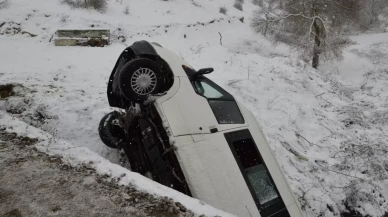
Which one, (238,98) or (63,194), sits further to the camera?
(238,98)

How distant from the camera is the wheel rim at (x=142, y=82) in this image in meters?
3.78

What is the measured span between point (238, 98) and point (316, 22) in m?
8.94

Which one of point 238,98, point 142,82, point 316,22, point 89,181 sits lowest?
point 238,98

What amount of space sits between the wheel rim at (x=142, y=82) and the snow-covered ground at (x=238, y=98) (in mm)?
1043

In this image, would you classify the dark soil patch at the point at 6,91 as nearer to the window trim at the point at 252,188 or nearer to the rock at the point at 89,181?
the rock at the point at 89,181

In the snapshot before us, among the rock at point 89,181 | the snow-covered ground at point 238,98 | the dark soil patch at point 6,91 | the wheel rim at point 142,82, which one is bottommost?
the snow-covered ground at point 238,98

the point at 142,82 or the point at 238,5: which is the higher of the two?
the point at 142,82

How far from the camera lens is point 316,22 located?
44.8 feet

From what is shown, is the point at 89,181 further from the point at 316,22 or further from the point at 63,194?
the point at 316,22

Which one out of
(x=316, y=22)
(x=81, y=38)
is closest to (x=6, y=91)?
(x=81, y=38)

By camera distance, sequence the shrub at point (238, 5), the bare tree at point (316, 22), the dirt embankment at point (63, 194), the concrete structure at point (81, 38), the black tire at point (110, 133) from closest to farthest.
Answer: the dirt embankment at point (63, 194) → the black tire at point (110, 133) → the concrete structure at point (81, 38) → the bare tree at point (316, 22) → the shrub at point (238, 5)

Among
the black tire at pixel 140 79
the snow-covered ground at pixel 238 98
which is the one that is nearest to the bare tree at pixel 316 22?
the snow-covered ground at pixel 238 98

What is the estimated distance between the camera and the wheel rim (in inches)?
149

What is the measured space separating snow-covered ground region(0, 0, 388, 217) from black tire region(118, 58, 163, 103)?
967mm
